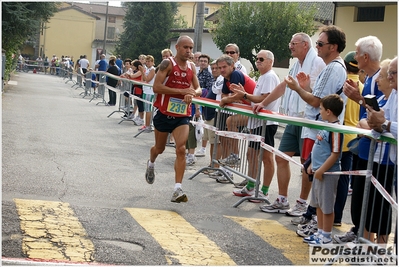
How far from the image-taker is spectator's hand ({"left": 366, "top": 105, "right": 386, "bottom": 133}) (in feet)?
17.7

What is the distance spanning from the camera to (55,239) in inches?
235

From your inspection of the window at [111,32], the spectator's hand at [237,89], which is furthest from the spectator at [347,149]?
the window at [111,32]

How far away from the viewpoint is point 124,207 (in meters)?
7.71

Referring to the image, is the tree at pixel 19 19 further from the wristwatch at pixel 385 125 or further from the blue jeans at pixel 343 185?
the wristwatch at pixel 385 125

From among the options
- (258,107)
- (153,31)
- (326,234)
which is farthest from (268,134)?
(153,31)

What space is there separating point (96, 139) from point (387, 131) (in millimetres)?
9577

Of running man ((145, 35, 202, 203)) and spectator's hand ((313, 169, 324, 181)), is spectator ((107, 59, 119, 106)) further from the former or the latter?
spectator's hand ((313, 169, 324, 181))

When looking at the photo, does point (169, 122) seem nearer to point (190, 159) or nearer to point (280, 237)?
point (280, 237)

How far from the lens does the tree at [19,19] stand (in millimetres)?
25484

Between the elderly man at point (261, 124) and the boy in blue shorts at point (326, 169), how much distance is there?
205 cm

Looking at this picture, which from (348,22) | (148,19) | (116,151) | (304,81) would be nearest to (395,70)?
(304,81)

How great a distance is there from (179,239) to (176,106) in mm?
2648

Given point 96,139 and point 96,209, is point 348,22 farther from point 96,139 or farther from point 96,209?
point 96,209

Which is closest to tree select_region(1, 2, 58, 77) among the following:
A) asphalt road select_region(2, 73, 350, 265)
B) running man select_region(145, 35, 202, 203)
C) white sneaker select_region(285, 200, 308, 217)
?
asphalt road select_region(2, 73, 350, 265)
